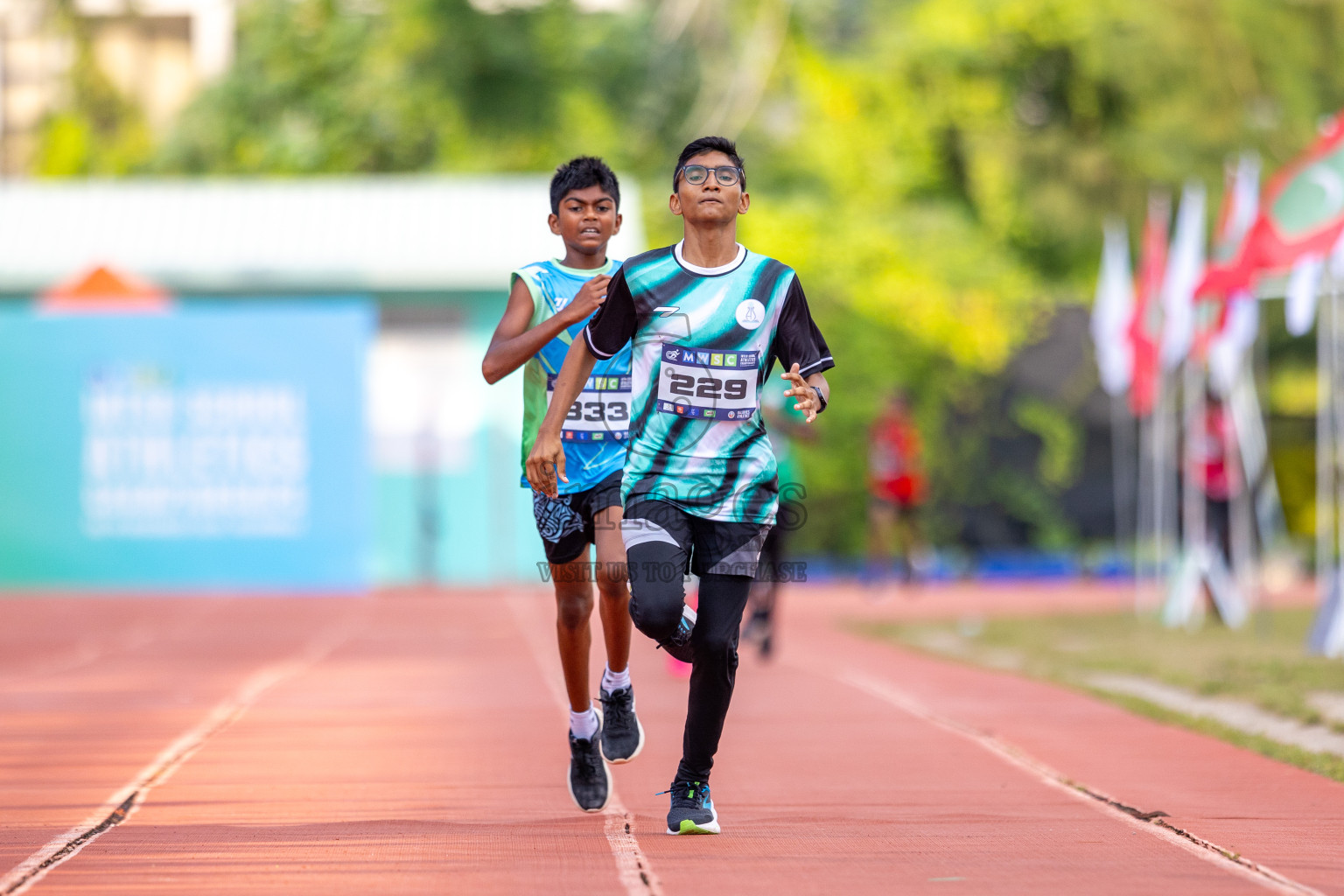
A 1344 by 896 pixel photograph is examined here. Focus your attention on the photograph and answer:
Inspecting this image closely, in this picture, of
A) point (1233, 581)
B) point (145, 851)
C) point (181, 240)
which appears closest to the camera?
Answer: point (145, 851)

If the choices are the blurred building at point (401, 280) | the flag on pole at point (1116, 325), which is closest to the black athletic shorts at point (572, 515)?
the flag on pole at point (1116, 325)

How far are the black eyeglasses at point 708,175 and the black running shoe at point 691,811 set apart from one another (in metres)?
1.84

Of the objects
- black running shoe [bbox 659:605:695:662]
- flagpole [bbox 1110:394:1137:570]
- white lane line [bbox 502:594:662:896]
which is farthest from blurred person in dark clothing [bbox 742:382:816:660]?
flagpole [bbox 1110:394:1137:570]

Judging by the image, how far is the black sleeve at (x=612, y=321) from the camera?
229 inches

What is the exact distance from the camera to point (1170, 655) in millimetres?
12883

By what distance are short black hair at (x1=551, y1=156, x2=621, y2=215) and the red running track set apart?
207 cm

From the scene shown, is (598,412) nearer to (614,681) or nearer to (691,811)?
(614,681)

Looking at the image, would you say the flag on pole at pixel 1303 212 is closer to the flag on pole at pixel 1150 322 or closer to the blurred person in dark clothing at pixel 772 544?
the blurred person in dark clothing at pixel 772 544

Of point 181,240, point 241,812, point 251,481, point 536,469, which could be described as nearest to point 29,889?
point 241,812

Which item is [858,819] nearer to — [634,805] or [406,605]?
[634,805]

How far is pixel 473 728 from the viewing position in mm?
8930

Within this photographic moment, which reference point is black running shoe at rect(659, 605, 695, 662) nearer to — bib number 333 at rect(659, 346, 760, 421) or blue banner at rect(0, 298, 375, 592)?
bib number 333 at rect(659, 346, 760, 421)

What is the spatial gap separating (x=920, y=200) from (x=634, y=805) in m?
30.8

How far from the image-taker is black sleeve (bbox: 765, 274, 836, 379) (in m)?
5.83
